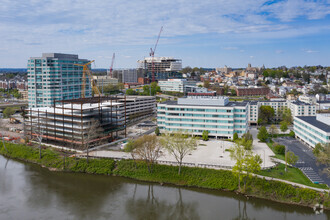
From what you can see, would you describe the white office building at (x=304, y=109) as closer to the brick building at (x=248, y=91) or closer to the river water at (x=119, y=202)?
the river water at (x=119, y=202)

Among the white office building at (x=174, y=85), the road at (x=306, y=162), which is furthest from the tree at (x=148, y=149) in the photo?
the white office building at (x=174, y=85)

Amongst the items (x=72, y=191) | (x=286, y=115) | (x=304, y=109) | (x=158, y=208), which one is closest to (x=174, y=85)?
(x=286, y=115)

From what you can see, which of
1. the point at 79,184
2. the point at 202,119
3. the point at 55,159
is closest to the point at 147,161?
the point at 79,184

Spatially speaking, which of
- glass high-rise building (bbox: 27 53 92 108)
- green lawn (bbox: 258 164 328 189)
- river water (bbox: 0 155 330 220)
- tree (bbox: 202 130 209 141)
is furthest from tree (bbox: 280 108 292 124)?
glass high-rise building (bbox: 27 53 92 108)

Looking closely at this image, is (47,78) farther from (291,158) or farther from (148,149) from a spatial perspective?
(291,158)

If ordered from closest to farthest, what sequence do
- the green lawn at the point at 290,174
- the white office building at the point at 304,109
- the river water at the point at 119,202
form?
the river water at the point at 119,202 < the green lawn at the point at 290,174 < the white office building at the point at 304,109
